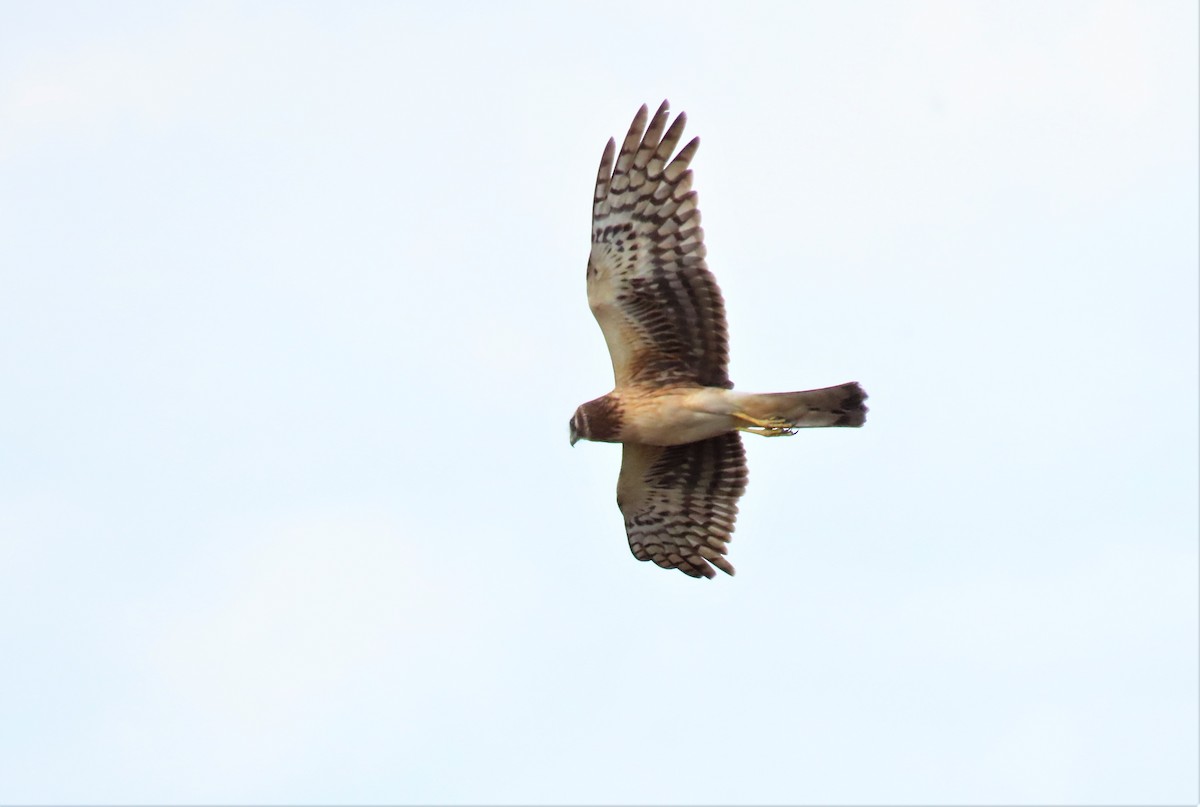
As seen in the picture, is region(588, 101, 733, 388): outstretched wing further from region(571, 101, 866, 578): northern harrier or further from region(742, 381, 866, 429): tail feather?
region(742, 381, 866, 429): tail feather

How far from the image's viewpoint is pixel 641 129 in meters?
15.3

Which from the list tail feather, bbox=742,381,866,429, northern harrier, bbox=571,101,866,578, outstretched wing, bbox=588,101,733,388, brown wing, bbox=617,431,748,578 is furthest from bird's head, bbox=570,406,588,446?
tail feather, bbox=742,381,866,429

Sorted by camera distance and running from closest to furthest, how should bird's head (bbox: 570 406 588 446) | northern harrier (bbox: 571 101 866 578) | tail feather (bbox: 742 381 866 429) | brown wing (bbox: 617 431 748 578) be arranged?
tail feather (bbox: 742 381 866 429)
northern harrier (bbox: 571 101 866 578)
bird's head (bbox: 570 406 588 446)
brown wing (bbox: 617 431 748 578)

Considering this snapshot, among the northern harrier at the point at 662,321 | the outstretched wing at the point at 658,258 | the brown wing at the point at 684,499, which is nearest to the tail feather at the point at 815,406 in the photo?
the northern harrier at the point at 662,321

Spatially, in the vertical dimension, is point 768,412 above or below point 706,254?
below

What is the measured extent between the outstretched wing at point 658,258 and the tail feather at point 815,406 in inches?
14.3

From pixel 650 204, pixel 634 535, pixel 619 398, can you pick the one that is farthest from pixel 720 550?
pixel 650 204

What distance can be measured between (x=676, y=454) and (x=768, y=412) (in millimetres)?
1462

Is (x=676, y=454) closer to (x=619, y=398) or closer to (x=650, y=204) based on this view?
(x=619, y=398)

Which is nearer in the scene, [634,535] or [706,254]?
[706,254]

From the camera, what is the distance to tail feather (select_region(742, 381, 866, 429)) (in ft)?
49.5

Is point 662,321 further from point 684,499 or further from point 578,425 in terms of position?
point 684,499

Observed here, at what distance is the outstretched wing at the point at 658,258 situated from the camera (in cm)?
1533

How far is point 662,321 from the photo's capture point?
609 inches
